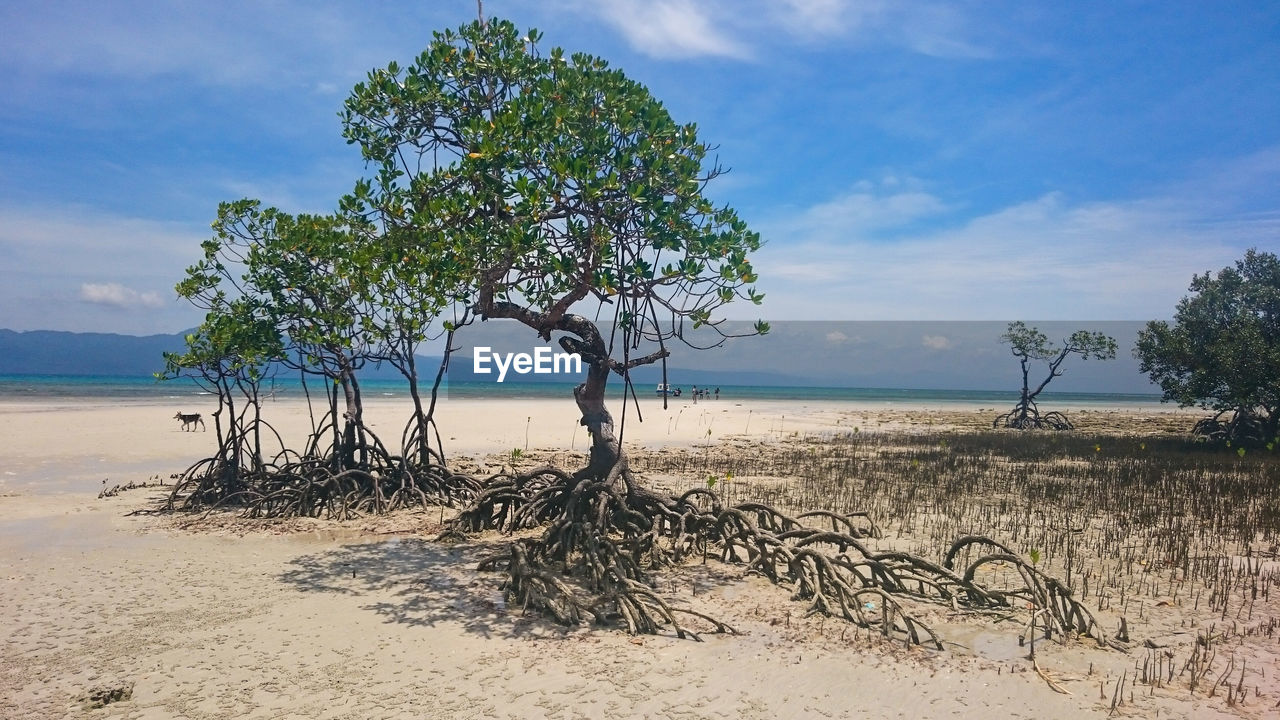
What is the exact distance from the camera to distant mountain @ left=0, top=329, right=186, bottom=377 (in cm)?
13550

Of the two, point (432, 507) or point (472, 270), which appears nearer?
point (472, 270)

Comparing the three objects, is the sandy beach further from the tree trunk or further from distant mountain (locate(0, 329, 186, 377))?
distant mountain (locate(0, 329, 186, 377))

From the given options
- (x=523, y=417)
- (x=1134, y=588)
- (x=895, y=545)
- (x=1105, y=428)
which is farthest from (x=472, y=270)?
(x=1105, y=428)

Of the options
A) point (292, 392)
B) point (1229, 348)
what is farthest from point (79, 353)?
point (1229, 348)

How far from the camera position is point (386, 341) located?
33.8ft

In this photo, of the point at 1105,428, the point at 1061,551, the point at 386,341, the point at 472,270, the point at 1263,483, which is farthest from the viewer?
the point at 1105,428

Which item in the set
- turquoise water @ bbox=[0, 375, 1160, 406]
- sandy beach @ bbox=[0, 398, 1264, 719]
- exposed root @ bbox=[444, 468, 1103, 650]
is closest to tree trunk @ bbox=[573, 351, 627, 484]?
exposed root @ bbox=[444, 468, 1103, 650]

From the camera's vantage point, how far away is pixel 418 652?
525 cm

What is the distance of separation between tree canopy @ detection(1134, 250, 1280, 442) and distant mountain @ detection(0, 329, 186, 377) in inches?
5578

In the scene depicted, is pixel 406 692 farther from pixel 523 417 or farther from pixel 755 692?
pixel 523 417

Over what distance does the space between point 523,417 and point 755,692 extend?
92.1 ft

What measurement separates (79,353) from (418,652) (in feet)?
630

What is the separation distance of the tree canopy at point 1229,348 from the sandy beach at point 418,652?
16282mm

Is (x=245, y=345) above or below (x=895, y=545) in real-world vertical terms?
above
